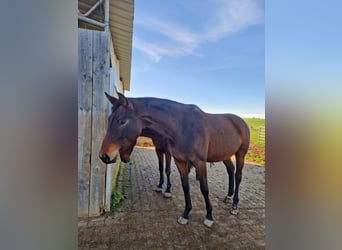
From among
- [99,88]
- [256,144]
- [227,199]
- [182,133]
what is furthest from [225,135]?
[99,88]

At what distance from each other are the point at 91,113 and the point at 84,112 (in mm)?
54

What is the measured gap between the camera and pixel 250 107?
145 centimetres

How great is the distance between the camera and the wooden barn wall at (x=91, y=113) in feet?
5.48

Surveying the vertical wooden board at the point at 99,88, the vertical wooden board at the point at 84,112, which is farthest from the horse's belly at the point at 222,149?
the vertical wooden board at the point at 84,112

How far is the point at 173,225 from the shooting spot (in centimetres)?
168

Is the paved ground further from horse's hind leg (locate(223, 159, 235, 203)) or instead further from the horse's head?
the horse's head

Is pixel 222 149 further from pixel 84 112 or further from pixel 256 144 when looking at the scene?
pixel 84 112

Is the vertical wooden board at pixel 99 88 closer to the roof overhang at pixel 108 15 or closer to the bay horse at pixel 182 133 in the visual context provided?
the roof overhang at pixel 108 15
